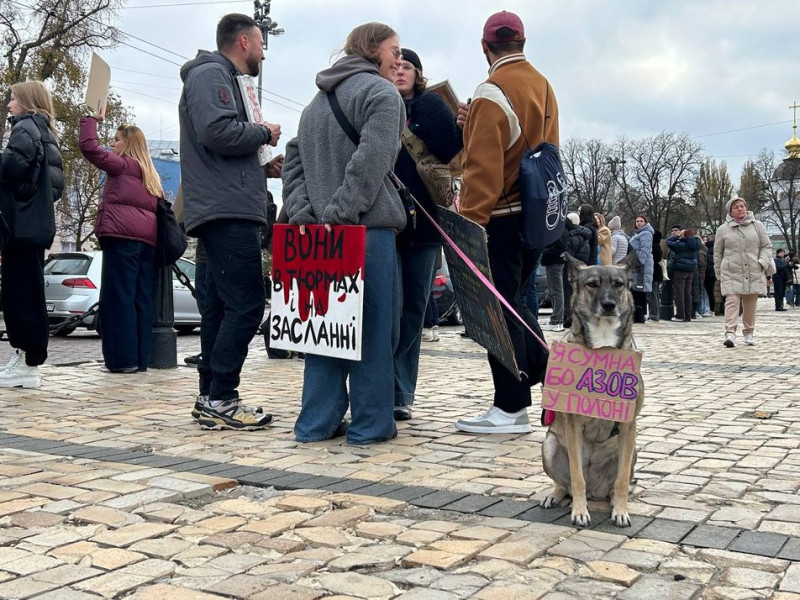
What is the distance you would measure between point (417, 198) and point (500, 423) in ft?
4.90

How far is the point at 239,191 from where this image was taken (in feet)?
18.2

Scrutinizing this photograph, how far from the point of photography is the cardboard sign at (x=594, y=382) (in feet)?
11.5

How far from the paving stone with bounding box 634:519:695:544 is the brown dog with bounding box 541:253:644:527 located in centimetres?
14

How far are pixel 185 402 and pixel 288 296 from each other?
1.96 metres

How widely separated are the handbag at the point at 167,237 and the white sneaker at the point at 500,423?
14.2 feet

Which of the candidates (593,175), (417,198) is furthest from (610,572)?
(593,175)

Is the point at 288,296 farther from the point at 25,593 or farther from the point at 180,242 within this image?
the point at 180,242

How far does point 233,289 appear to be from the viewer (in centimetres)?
554

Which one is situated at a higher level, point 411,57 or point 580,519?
point 411,57

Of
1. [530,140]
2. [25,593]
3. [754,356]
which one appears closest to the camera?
[25,593]

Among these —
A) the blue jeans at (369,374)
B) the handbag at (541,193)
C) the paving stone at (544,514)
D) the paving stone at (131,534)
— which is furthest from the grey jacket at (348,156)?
the paving stone at (131,534)

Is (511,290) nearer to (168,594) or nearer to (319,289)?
(319,289)

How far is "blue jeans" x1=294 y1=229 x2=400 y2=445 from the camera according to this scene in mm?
5074

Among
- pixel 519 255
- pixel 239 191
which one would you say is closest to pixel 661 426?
pixel 519 255
